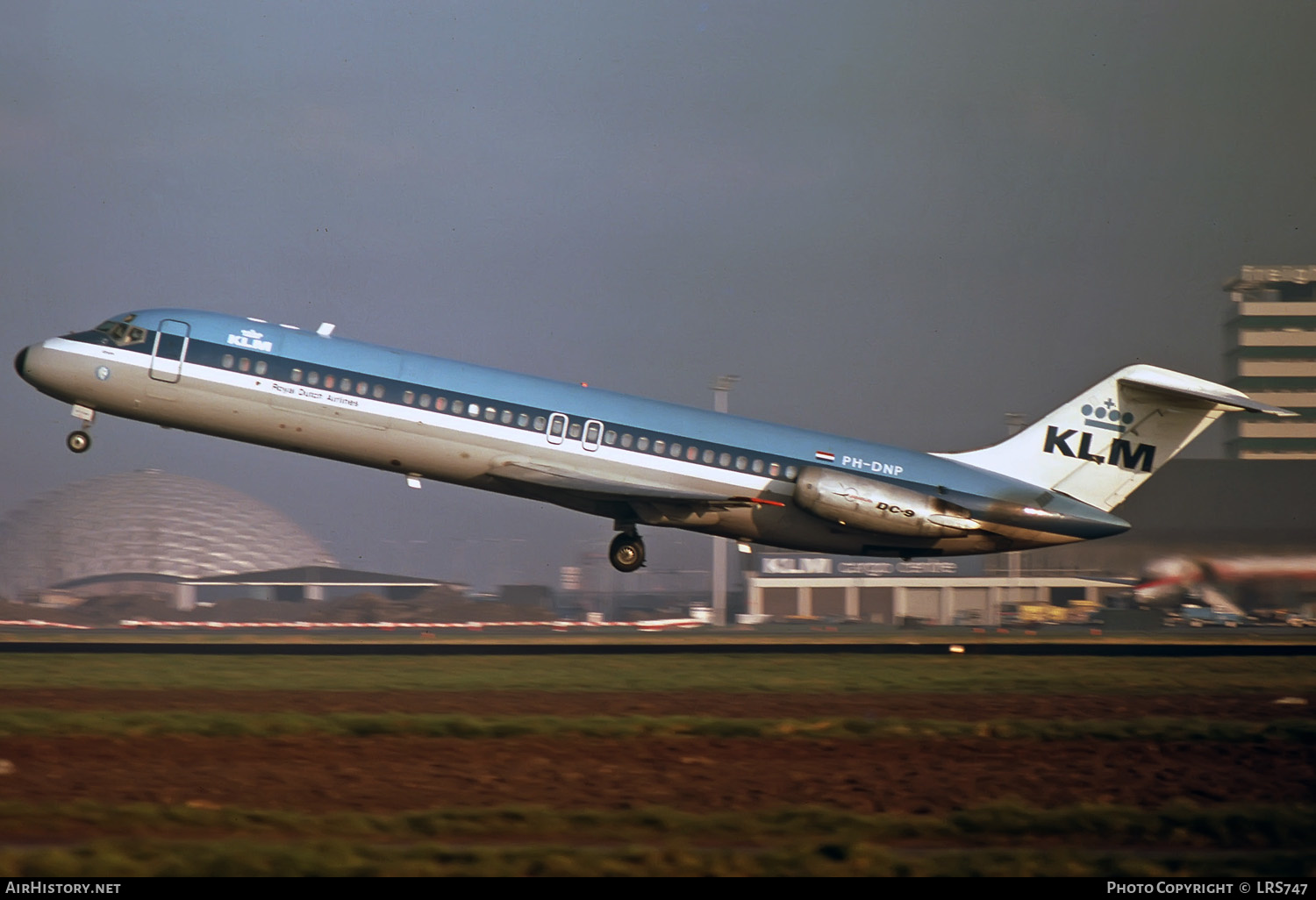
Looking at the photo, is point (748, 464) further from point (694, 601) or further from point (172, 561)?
point (172, 561)

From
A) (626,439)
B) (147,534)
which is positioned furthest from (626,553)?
(147,534)

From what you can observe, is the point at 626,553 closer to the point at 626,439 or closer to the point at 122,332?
the point at 626,439

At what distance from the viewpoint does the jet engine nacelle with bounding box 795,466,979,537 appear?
31.5 meters

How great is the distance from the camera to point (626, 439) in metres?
31.0

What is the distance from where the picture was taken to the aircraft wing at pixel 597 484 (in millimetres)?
30250

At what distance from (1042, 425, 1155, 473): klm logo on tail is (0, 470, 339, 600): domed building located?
296ft

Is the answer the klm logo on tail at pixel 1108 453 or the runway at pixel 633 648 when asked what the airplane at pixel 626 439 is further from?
the runway at pixel 633 648

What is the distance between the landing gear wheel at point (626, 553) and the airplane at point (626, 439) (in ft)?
0.16

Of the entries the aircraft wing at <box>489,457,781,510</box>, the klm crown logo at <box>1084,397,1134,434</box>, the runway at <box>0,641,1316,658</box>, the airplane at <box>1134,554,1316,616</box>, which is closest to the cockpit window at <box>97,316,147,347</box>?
the runway at <box>0,641,1316,658</box>

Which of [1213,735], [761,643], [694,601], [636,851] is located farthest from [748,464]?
[694,601]

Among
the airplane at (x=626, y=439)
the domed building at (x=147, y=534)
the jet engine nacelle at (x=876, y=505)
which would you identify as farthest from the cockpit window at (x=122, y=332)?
the domed building at (x=147, y=534)

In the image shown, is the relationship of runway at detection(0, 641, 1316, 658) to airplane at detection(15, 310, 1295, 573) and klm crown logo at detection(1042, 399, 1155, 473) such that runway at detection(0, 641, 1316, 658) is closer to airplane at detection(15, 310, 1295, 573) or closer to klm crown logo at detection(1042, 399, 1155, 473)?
airplane at detection(15, 310, 1295, 573)
